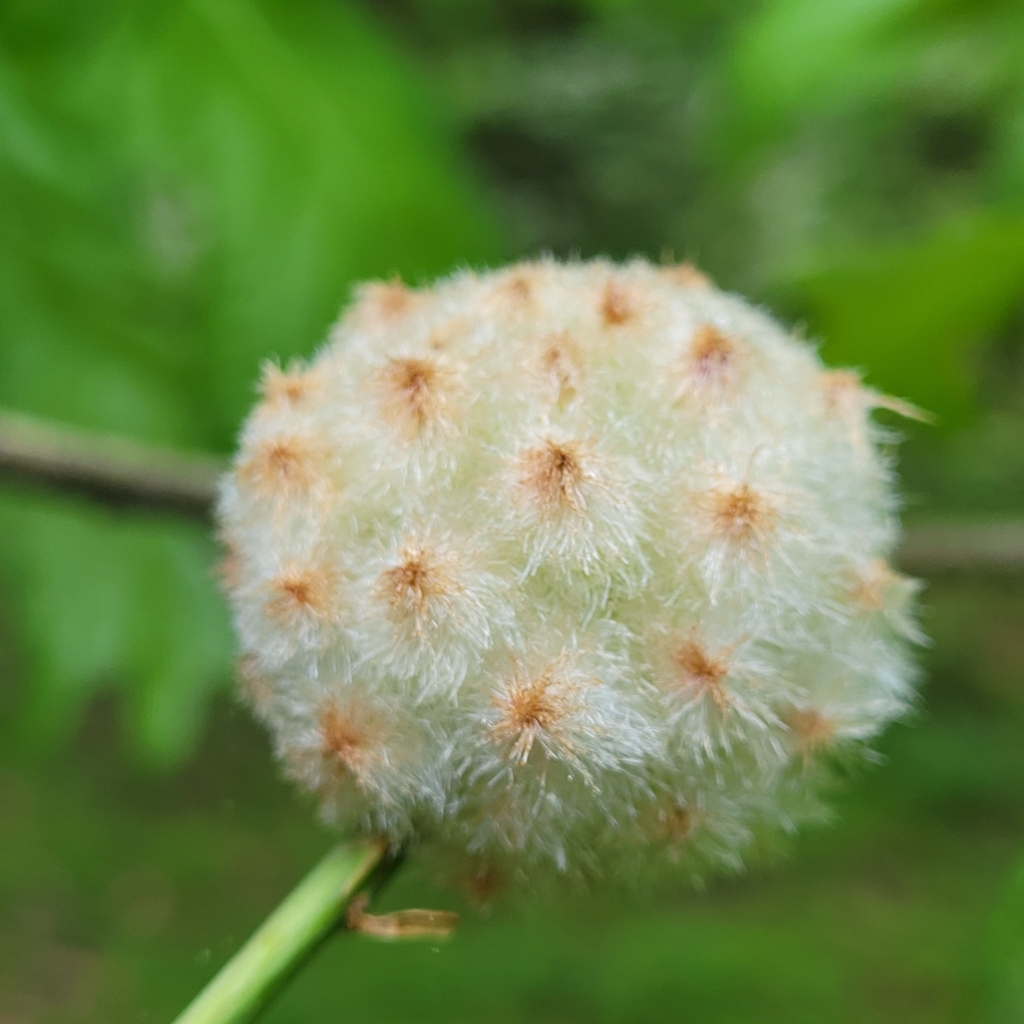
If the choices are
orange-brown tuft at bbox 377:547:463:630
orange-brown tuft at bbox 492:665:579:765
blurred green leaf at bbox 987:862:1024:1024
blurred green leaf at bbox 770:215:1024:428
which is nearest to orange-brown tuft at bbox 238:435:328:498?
orange-brown tuft at bbox 377:547:463:630

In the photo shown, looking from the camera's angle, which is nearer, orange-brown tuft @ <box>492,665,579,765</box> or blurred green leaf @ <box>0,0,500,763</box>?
orange-brown tuft @ <box>492,665,579,765</box>

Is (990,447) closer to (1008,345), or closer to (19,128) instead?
(1008,345)

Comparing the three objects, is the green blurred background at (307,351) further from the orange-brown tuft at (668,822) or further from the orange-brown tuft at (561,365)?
the orange-brown tuft at (561,365)

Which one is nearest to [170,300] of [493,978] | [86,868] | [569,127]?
[493,978]

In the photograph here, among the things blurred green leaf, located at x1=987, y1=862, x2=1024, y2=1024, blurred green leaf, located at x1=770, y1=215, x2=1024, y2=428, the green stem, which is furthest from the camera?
blurred green leaf, located at x1=770, y1=215, x2=1024, y2=428

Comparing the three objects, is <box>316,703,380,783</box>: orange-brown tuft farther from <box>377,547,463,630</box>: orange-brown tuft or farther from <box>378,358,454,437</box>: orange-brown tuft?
<box>378,358,454,437</box>: orange-brown tuft

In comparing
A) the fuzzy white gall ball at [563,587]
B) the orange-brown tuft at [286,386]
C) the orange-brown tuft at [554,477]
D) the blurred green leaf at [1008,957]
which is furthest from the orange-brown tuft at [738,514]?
the blurred green leaf at [1008,957]

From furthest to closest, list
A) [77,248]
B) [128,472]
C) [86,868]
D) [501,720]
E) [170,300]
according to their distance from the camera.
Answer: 1. [86,868]
2. [170,300]
3. [77,248]
4. [128,472]
5. [501,720]

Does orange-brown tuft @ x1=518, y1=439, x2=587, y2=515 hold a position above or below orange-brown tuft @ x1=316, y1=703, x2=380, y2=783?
above
